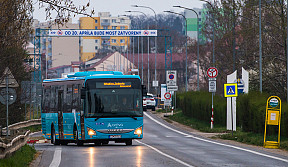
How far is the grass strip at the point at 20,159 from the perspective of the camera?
15.0 metres

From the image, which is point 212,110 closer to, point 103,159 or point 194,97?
point 194,97

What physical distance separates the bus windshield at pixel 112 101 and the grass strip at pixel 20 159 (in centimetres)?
339

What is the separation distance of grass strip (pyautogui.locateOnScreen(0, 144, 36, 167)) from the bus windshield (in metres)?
3.39

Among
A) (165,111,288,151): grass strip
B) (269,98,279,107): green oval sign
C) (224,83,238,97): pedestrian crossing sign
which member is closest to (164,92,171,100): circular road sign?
(165,111,288,151): grass strip

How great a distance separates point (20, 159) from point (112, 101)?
7.64 metres

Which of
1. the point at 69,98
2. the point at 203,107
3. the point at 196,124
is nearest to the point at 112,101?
the point at 69,98

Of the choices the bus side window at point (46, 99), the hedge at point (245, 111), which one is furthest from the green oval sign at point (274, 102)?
the bus side window at point (46, 99)

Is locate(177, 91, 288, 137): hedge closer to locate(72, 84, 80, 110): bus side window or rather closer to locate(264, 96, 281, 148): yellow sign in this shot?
locate(264, 96, 281, 148): yellow sign

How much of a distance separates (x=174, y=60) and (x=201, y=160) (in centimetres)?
13893

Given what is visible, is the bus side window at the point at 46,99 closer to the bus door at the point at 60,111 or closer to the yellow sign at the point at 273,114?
the bus door at the point at 60,111

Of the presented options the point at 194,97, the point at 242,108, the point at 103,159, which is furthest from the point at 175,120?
the point at 103,159

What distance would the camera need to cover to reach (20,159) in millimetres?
17125

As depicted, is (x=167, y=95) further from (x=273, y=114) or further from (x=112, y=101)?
(x=112, y=101)

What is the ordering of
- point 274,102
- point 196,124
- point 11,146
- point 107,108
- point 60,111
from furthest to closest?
point 196,124 < point 60,111 < point 274,102 < point 107,108 < point 11,146
